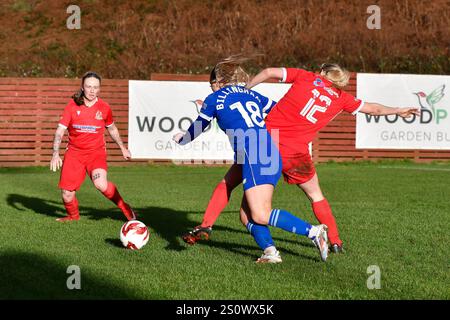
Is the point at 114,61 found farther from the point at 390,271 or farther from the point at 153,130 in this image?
the point at 390,271

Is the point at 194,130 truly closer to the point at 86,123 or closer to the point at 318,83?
the point at 318,83

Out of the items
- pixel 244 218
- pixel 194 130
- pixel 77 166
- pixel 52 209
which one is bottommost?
pixel 52 209

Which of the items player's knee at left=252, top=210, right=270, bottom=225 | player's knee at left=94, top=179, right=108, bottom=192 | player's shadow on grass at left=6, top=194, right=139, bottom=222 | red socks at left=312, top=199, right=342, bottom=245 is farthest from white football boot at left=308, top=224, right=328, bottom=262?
player's shadow on grass at left=6, top=194, right=139, bottom=222

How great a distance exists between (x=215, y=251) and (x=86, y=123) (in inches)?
130

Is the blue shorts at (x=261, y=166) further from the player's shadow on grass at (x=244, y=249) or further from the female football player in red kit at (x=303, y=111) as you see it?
the player's shadow on grass at (x=244, y=249)

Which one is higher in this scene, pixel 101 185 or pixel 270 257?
pixel 101 185

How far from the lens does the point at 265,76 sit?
7660mm

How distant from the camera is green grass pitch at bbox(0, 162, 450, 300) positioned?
6355 mm

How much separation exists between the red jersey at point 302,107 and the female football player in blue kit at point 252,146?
51 centimetres

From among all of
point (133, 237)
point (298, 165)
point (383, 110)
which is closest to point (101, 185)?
point (133, 237)

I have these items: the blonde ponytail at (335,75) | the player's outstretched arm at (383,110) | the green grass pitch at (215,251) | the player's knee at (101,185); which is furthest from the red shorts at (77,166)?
the player's outstretched arm at (383,110)

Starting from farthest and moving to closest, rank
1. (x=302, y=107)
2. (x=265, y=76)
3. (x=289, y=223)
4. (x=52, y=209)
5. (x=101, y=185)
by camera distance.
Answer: (x=52, y=209) → (x=101, y=185) → (x=302, y=107) → (x=265, y=76) → (x=289, y=223)

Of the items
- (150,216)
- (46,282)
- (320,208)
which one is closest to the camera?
(46,282)

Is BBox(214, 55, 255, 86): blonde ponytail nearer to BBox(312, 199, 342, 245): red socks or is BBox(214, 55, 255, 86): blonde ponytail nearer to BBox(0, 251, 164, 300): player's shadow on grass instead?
BBox(312, 199, 342, 245): red socks
